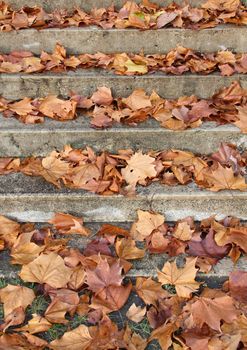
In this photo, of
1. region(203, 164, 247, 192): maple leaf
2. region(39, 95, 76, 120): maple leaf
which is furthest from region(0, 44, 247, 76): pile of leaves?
Result: region(203, 164, 247, 192): maple leaf

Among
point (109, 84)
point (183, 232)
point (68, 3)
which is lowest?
point (183, 232)

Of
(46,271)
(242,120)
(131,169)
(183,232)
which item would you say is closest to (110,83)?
(131,169)

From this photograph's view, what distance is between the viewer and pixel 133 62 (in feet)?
10.9

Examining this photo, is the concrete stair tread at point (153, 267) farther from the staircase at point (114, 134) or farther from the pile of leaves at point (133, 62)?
the pile of leaves at point (133, 62)

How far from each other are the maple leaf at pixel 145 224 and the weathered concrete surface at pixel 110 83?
1048 mm

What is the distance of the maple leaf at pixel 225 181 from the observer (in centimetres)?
264

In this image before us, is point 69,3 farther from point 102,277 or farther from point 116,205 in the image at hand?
point 102,277

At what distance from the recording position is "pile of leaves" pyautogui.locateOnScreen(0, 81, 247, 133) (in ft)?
9.71

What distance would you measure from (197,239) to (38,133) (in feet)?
4.04

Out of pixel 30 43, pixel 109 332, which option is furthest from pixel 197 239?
pixel 30 43

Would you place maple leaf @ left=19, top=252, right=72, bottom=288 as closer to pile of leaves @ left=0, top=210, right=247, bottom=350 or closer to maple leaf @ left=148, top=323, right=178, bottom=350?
pile of leaves @ left=0, top=210, right=247, bottom=350

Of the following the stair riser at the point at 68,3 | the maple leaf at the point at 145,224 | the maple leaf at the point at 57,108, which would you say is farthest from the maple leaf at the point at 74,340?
the stair riser at the point at 68,3

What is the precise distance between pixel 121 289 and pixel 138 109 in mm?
1321

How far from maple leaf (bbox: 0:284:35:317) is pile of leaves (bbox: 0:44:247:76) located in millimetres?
1670
